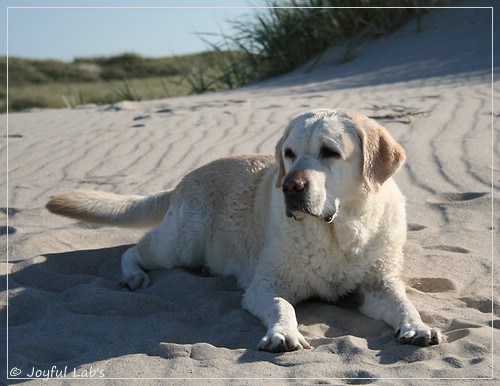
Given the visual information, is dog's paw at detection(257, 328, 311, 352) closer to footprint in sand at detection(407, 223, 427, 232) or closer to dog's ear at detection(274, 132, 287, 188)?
dog's ear at detection(274, 132, 287, 188)

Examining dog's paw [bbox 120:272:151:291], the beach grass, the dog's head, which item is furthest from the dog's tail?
the beach grass

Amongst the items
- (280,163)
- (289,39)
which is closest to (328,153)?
(280,163)

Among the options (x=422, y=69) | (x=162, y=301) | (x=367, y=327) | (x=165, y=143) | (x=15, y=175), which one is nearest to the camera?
(x=367, y=327)

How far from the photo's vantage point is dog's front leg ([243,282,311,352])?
11.4ft

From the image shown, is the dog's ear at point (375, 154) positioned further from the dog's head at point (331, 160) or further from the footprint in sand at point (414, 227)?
the footprint in sand at point (414, 227)

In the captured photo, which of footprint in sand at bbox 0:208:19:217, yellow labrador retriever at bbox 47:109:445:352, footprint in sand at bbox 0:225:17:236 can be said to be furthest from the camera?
footprint in sand at bbox 0:208:19:217

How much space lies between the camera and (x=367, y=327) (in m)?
3.84

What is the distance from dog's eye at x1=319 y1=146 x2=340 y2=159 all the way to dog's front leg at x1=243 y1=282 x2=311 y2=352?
0.72 m

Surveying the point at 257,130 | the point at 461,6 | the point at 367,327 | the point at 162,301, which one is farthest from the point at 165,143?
the point at 461,6

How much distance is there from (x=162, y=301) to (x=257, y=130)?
3728 mm

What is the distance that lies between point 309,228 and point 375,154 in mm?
495

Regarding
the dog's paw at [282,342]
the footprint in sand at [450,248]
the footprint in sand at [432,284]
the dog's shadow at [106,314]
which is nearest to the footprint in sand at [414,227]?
the footprint in sand at [450,248]

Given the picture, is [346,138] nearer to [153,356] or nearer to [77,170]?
[153,356]

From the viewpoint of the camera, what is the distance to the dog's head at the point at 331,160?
3.69m
